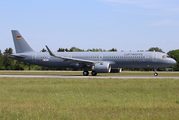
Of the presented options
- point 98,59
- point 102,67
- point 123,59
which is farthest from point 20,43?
point 123,59

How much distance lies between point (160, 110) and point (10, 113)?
6289mm

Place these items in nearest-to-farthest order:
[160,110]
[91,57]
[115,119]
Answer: [115,119]
[160,110]
[91,57]

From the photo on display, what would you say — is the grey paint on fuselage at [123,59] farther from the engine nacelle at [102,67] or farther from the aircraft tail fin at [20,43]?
the aircraft tail fin at [20,43]

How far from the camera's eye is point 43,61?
139ft

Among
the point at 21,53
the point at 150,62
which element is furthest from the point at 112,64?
the point at 21,53

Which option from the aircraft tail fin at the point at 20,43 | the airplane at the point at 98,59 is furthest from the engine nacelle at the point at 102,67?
the aircraft tail fin at the point at 20,43

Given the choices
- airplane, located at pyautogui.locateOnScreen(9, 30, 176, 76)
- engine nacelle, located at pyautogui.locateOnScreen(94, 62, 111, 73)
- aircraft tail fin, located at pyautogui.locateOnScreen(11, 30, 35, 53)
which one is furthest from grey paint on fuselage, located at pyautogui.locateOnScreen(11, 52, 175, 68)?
aircraft tail fin, located at pyautogui.locateOnScreen(11, 30, 35, 53)

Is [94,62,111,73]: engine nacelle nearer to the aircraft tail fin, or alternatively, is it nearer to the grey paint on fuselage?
the grey paint on fuselage

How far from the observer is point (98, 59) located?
40000mm

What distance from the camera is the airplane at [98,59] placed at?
3778 cm

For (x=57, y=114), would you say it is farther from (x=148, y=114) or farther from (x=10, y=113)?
(x=148, y=114)

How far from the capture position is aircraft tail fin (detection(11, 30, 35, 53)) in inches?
1734

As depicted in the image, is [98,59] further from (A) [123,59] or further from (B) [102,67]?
(A) [123,59]

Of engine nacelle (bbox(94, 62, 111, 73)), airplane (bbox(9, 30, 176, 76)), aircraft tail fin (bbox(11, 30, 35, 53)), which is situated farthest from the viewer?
aircraft tail fin (bbox(11, 30, 35, 53))
